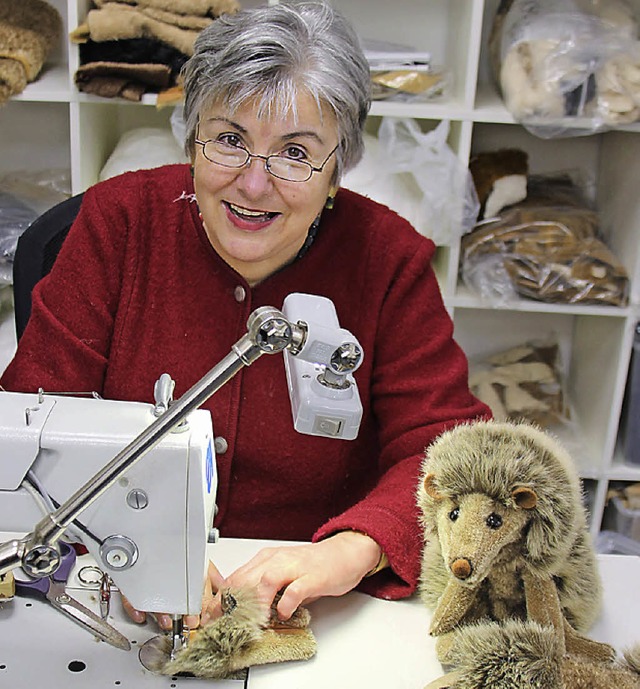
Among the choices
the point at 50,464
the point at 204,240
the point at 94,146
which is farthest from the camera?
the point at 94,146

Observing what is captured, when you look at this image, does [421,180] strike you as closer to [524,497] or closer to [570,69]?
[570,69]

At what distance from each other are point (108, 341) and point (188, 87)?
39cm

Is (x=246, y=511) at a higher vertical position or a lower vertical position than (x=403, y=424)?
lower

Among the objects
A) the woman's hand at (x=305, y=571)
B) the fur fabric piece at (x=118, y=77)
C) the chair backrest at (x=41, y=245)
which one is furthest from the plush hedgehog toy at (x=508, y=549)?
the fur fabric piece at (x=118, y=77)

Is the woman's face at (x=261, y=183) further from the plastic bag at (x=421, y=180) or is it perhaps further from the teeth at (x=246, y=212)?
the plastic bag at (x=421, y=180)

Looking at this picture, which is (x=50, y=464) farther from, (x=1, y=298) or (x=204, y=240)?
(x=1, y=298)

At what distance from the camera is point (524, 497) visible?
0.88m

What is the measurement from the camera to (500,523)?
89cm

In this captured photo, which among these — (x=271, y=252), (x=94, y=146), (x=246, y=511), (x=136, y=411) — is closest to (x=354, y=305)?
(x=271, y=252)

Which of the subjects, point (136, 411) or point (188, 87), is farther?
point (188, 87)

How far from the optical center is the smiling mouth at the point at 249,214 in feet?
3.96

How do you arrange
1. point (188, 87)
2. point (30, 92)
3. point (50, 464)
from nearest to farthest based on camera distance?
point (50, 464) → point (188, 87) → point (30, 92)

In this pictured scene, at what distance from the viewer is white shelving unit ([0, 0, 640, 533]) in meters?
1.88

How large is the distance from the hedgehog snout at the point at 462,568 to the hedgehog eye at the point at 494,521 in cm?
4
